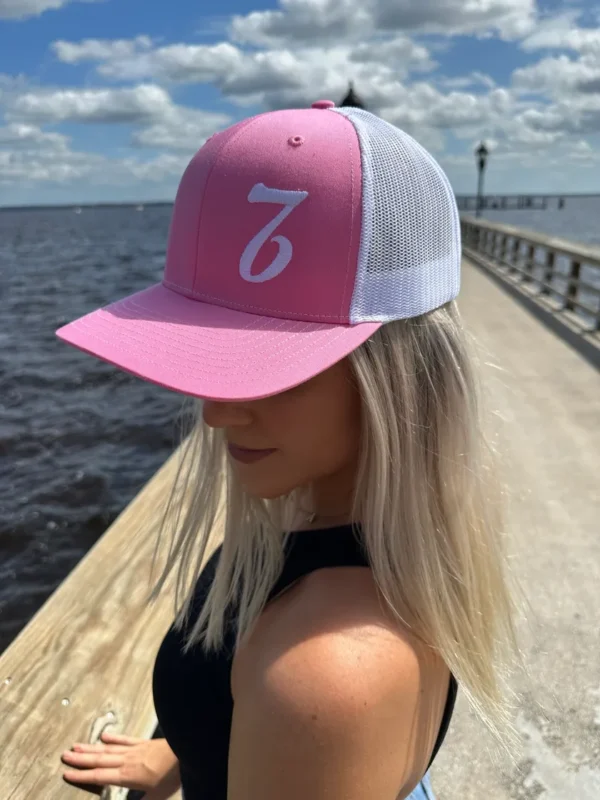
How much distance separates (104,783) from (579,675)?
5.58 ft

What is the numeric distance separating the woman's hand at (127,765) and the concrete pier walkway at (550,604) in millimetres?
926

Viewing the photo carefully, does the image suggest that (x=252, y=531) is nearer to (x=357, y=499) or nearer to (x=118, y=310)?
(x=357, y=499)

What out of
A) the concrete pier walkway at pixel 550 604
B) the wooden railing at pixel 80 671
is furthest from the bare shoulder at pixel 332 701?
the wooden railing at pixel 80 671

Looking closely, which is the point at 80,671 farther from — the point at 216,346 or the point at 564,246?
the point at 564,246

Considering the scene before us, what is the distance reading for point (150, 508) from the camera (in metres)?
3.46

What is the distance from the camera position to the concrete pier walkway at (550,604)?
2195 millimetres

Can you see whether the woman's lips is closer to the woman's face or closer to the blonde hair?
the woman's face

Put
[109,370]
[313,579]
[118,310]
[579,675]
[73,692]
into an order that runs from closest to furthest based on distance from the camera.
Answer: [313,579] < [118,310] < [73,692] < [579,675] < [109,370]

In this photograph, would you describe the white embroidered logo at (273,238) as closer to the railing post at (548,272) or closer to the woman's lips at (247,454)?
the woman's lips at (247,454)

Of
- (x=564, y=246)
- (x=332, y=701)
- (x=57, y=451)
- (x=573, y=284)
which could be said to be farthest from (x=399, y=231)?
(x=564, y=246)

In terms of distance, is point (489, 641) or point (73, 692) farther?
point (73, 692)

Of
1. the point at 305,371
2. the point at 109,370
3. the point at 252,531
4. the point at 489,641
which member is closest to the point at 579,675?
the point at 489,641

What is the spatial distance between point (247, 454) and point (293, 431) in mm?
95

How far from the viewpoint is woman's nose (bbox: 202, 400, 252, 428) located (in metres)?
1.06
